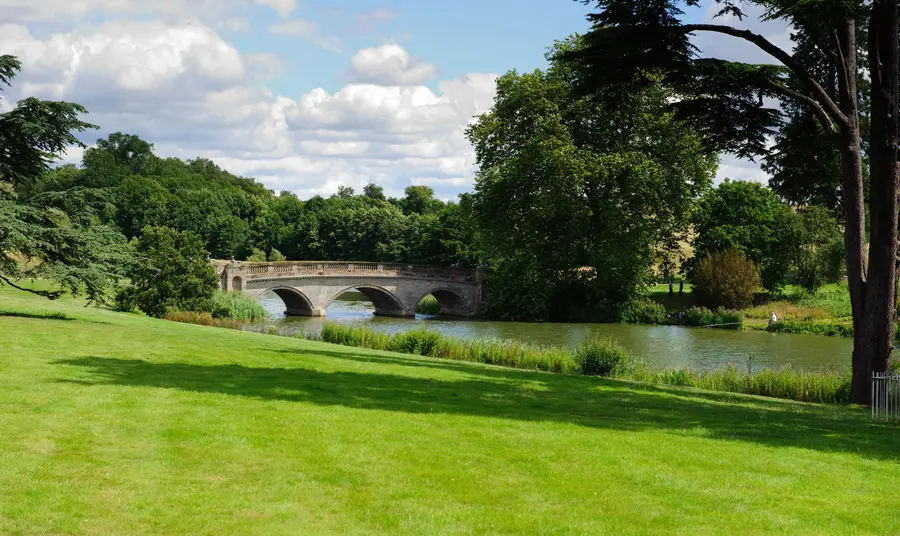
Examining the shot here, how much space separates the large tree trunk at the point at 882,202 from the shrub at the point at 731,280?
114 ft

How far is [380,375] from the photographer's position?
16.6m

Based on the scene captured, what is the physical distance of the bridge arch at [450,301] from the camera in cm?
5838

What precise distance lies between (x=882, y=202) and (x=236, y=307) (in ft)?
110

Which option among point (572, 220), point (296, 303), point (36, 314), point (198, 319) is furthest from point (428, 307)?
point (36, 314)

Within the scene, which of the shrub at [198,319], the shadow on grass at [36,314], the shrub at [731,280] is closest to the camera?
the shadow on grass at [36,314]

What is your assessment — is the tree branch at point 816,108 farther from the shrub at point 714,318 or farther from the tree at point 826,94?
the shrub at point 714,318

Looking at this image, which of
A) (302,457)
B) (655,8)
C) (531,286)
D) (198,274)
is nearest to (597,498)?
(302,457)

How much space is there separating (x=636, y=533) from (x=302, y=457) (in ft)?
11.6

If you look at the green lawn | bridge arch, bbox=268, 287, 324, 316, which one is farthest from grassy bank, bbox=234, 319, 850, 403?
bridge arch, bbox=268, 287, 324, 316

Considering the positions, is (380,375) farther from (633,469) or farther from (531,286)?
(531,286)

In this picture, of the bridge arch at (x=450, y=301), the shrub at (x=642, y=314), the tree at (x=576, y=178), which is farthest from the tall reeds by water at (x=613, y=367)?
the bridge arch at (x=450, y=301)

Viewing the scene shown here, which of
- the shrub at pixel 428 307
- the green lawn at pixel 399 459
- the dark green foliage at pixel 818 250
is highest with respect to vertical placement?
the dark green foliage at pixel 818 250

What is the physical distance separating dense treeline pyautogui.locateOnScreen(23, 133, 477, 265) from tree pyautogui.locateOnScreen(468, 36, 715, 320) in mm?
15190

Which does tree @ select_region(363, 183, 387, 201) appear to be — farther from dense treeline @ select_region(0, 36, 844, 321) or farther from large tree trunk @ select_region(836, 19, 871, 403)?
large tree trunk @ select_region(836, 19, 871, 403)
